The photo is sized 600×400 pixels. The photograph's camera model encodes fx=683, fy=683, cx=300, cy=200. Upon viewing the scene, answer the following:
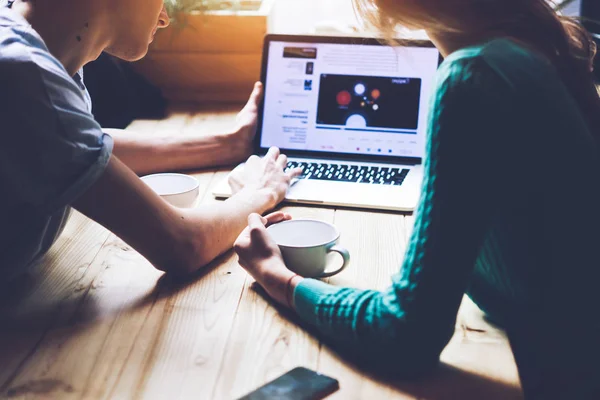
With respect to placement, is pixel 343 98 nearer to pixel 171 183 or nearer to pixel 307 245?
pixel 171 183

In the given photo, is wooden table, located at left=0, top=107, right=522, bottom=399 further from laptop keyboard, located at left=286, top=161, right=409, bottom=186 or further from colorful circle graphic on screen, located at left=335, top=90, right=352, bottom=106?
colorful circle graphic on screen, located at left=335, top=90, right=352, bottom=106

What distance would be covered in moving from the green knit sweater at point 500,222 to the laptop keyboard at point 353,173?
1.68 ft

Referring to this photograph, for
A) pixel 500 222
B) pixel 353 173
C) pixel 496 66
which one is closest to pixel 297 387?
pixel 500 222

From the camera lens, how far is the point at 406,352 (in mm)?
820

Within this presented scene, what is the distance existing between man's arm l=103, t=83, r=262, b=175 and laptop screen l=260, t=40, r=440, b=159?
4cm

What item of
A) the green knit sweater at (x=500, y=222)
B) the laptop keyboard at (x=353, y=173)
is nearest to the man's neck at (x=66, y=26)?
the laptop keyboard at (x=353, y=173)

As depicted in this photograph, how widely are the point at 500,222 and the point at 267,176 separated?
596mm

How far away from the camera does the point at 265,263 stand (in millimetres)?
1020

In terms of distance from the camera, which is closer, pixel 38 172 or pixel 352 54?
pixel 38 172

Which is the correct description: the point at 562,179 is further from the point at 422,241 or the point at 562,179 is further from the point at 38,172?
the point at 38,172

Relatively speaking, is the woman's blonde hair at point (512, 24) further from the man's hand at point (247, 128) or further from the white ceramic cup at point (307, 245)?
the man's hand at point (247, 128)

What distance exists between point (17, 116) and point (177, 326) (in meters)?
0.35

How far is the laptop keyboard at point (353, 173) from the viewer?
139 cm

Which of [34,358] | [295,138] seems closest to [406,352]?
[34,358]
